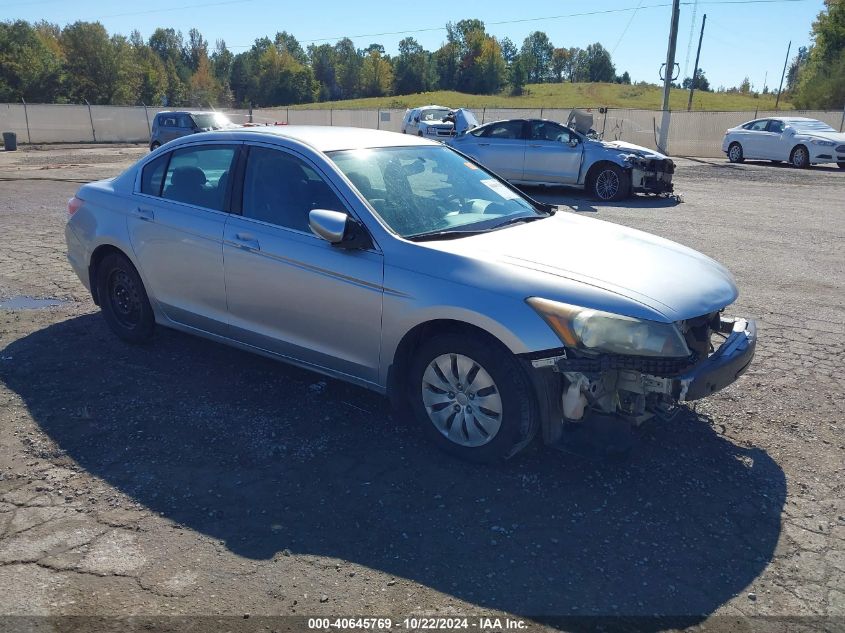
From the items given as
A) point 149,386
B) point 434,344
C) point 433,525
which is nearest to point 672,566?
point 433,525

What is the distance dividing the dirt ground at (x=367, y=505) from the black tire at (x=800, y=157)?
19.6m

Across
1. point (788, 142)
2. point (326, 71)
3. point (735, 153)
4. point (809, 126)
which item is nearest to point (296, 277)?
point (788, 142)

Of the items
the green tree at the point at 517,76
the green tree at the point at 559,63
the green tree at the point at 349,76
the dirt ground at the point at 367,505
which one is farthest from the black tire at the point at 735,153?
the green tree at the point at 559,63

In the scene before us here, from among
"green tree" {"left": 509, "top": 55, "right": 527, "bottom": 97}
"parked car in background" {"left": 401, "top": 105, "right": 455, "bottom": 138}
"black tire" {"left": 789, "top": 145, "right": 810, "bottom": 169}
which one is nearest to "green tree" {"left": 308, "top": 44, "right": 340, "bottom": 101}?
"green tree" {"left": 509, "top": 55, "right": 527, "bottom": 97}

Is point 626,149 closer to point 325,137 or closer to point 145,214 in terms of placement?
point 325,137

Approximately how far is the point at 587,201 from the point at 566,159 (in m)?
1.04

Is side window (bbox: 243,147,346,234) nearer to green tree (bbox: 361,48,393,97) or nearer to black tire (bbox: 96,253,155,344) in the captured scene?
black tire (bbox: 96,253,155,344)

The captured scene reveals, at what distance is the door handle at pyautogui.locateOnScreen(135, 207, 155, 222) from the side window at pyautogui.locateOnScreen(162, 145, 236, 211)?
16cm

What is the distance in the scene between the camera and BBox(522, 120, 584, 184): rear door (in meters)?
14.6

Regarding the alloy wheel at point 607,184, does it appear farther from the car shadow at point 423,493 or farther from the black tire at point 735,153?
the black tire at point 735,153

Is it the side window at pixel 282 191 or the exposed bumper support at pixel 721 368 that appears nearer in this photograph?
the exposed bumper support at pixel 721 368

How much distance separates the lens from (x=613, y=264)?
3.81 m

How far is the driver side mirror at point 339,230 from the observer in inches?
154

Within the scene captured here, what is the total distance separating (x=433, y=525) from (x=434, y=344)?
961mm
